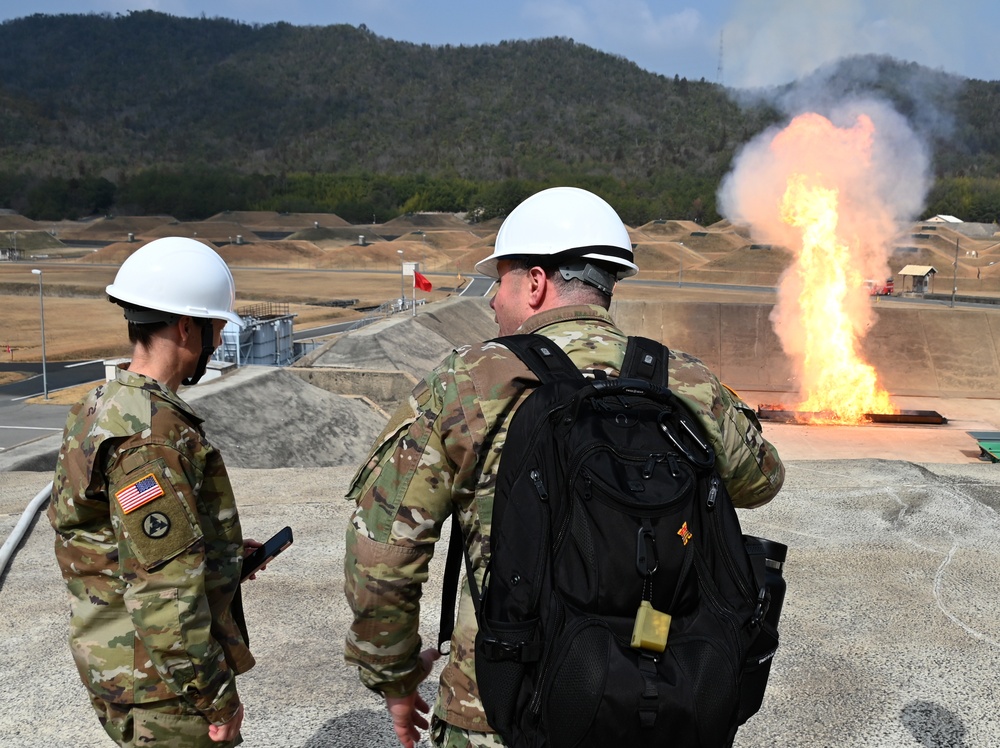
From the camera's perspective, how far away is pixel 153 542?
248cm

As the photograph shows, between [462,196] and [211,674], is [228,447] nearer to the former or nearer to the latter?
[211,674]

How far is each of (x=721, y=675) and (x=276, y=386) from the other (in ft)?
58.6

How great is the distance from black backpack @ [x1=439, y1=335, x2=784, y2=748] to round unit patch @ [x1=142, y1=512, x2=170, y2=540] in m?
0.96

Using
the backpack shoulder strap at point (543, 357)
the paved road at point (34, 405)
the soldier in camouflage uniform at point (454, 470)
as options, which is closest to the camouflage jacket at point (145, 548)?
the soldier in camouflage uniform at point (454, 470)

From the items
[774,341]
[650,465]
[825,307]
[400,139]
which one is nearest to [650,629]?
[650,465]

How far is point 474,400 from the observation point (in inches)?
89.5

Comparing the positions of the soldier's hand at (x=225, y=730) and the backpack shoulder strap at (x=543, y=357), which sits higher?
the backpack shoulder strap at (x=543, y=357)

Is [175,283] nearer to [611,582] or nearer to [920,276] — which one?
[611,582]

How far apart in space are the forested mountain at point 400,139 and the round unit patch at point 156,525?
346 feet

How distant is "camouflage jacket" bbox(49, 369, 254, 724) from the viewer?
248 cm

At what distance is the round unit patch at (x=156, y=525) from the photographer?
247 centimetres

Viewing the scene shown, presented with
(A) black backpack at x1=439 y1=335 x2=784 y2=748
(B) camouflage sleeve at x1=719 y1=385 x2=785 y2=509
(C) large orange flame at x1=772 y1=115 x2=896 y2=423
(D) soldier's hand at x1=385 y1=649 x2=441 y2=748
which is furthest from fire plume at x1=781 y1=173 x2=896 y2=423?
(A) black backpack at x1=439 y1=335 x2=784 y2=748

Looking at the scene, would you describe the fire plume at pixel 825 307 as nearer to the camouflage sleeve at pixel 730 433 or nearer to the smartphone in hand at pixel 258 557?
the camouflage sleeve at pixel 730 433

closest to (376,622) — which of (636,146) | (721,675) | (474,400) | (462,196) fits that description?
(474,400)
